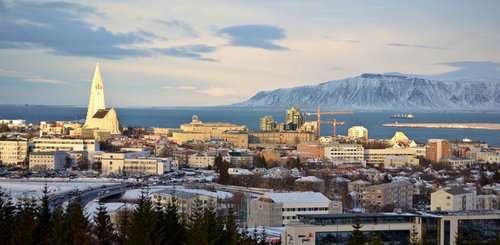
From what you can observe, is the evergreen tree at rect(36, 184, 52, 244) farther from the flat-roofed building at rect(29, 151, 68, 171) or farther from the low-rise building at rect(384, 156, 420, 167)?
the low-rise building at rect(384, 156, 420, 167)

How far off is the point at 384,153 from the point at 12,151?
16.2 m

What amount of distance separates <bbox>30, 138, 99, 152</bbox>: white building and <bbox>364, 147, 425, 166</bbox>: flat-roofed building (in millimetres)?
11996

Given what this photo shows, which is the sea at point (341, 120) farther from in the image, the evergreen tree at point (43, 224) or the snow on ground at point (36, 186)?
the evergreen tree at point (43, 224)

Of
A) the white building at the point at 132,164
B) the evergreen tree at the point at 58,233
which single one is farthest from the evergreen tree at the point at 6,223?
the white building at the point at 132,164

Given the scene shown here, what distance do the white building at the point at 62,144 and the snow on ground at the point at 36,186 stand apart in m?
9.52

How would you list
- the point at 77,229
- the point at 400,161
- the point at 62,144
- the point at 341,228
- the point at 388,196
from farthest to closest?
the point at 62,144 < the point at 400,161 < the point at 388,196 < the point at 341,228 < the point at 77,229

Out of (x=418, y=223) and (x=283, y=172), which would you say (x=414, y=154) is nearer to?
(x=283, y=172)

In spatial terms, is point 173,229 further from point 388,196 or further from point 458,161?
point 458,161

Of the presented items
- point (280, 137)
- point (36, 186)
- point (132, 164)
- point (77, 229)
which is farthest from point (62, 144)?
point (77, 229)

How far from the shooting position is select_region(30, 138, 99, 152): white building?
40.2 m

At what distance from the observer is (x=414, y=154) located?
41.6m

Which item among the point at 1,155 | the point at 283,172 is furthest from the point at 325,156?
the point at 1,155

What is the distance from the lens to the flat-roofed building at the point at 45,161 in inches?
1419

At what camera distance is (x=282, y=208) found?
19.6m
